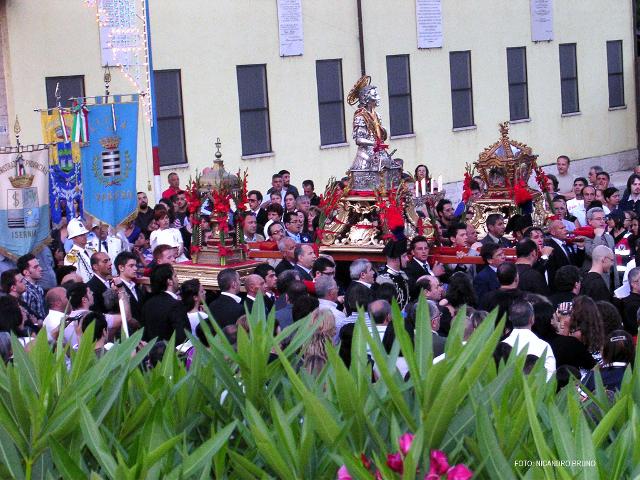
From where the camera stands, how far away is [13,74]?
18.3 meters

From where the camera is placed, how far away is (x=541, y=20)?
27891mm

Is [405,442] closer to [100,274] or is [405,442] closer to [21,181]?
[100,274]

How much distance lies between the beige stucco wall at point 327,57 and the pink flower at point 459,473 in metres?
15.7

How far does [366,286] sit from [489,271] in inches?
73.9

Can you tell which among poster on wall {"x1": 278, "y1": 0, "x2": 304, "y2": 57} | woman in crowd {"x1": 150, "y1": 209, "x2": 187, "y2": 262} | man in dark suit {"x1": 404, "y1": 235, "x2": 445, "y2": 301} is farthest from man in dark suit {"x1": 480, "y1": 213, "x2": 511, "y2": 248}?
poster on wall {"x1": 278, "y1": 0, "x2": 304, "y2": 57}

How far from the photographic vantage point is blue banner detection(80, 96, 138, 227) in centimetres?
1396

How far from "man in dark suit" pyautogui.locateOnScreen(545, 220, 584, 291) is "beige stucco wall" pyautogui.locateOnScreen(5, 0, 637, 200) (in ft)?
28.7

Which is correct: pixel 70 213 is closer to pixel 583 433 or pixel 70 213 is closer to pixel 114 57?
pixel 114 57

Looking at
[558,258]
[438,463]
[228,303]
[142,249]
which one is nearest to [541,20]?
[142,249]

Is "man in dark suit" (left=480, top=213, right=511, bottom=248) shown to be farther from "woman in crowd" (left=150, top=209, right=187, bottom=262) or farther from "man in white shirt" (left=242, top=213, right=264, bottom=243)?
"woman in crowd" (left=150, top=209, right=187, bottom=262)

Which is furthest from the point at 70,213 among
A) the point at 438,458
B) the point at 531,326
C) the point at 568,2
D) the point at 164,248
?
the point at 568,2

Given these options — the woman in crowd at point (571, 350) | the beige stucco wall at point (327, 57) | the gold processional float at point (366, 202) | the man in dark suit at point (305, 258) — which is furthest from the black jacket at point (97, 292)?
the beige stucco wall at point (327, 57)

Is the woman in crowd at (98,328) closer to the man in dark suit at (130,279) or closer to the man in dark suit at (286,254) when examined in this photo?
the man in dark suit at (130,279)

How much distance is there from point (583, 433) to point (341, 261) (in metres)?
A: 10.2
